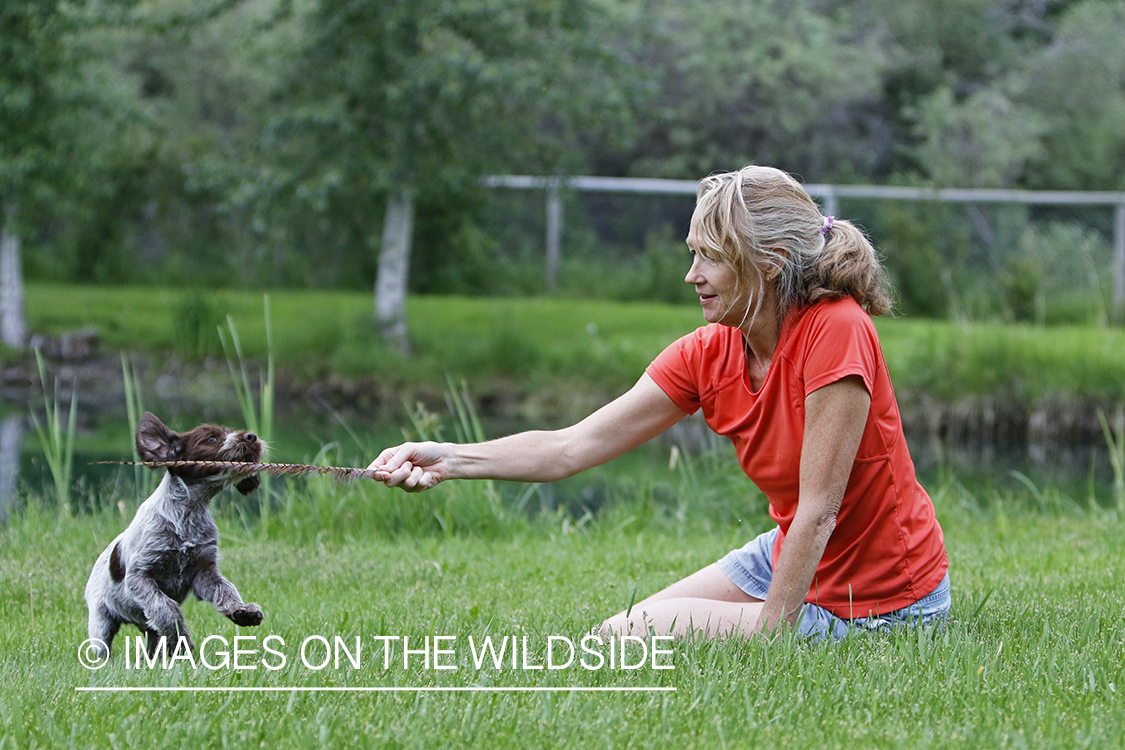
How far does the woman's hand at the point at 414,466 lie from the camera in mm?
3246

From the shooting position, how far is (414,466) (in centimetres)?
339

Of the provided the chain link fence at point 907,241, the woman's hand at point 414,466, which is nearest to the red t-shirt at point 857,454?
the woman's hand at point 414,466

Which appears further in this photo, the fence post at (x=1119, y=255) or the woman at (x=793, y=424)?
the fence post at (x=1119, y=255)

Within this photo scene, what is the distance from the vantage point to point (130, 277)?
59.9 ft

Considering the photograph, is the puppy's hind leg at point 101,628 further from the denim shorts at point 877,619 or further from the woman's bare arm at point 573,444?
the denim shorts at point 877,619

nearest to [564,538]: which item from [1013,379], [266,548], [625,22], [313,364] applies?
[266,548]

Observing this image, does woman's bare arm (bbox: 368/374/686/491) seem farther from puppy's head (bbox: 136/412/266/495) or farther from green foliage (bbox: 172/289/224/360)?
green foliage (bbox: 172/289/224/360)

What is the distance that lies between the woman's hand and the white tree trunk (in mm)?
11244

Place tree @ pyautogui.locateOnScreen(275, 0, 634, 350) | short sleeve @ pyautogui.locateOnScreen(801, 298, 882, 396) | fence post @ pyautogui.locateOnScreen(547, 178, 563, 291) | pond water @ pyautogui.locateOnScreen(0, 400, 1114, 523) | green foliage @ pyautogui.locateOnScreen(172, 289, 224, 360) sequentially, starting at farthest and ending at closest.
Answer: fence post @ pyautogui.locateOnScreen(547, 178, 563, 291) < green foliage @ pyautogui.locateOnScreen(172, 289, 224, 360) < tree @ pyautogui.locateOnScreen(275, 0, 634, 350) < pond water @ pyautogui.locateOnScreen(0, 400, 1114, 523) < short sleeve @ pyautogui.locateOnScreen(801, 298, 882, 396)

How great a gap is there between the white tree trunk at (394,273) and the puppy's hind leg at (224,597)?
37.1ft

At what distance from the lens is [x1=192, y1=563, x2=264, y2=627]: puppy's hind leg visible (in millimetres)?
3070

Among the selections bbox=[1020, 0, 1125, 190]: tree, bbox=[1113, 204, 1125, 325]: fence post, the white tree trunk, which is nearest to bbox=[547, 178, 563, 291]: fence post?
the white tree trunk

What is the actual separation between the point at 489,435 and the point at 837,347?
28.0ft

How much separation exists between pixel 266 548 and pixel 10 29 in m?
11.3
